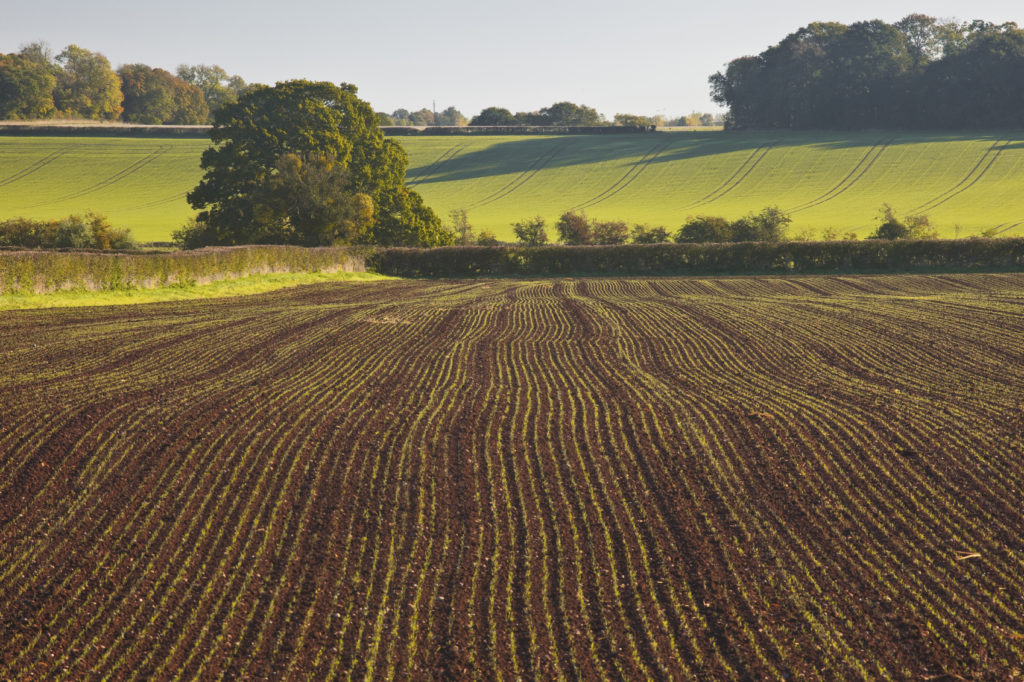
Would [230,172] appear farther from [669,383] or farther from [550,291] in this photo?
[669,383]

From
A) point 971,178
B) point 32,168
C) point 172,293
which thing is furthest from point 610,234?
point 32,168

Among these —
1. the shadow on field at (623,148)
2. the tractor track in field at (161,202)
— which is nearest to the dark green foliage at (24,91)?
the tractor track in field at (161,202)

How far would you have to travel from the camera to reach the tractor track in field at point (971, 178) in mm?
66500

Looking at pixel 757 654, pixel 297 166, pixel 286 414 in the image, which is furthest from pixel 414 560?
pixel 297 166

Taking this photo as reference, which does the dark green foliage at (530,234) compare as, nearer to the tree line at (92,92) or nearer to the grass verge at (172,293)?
the grass verge at (172,293)

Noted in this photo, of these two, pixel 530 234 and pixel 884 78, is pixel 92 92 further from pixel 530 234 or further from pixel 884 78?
pixel 884 78

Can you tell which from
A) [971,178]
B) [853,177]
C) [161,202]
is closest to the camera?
[971,178]

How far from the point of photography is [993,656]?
24.0ft

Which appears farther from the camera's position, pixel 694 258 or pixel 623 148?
pixel 623 148

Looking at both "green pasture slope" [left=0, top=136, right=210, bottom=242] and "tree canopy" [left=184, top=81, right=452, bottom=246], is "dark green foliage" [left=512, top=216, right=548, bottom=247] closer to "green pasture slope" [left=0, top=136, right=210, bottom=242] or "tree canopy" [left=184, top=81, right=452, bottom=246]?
"tree canopy" [left=184, top=81, right=452, bottom=246]

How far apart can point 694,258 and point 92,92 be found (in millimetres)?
110085

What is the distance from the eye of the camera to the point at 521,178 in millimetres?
88625

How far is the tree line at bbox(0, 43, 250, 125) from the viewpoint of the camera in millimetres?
107562

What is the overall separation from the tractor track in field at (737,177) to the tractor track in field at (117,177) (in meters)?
59.7
